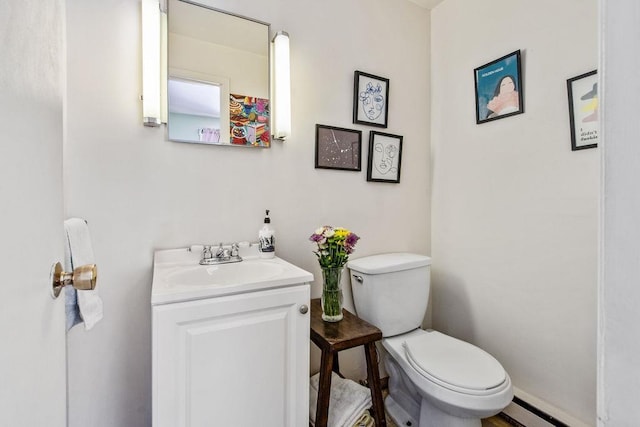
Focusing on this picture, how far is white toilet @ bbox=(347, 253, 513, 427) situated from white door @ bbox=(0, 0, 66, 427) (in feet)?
3.98

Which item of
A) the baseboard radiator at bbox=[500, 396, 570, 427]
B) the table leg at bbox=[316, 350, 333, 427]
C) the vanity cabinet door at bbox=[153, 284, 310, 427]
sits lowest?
the baseboard radiator at bbox=[500, 396, 570, 427]

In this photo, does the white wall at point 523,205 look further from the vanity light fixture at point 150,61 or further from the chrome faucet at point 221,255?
the vanity light fixture at point 150,61

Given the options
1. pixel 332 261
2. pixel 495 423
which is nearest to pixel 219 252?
pixel 332 261

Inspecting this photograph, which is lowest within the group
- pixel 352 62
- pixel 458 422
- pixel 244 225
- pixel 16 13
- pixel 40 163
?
pixel 458 422

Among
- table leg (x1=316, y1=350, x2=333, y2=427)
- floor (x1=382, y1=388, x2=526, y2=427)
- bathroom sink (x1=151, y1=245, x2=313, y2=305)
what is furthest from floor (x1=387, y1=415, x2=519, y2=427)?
bathroom sink (x1=151, y1=245, x2=313, y2=305)

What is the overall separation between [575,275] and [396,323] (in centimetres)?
83

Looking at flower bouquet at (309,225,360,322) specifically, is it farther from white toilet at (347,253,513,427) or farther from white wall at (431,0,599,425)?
white wall at (431,0,599,425)

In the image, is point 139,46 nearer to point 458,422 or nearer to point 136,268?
point 136,268

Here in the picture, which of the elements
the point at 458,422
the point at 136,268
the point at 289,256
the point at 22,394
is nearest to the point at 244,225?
the point at 289,256

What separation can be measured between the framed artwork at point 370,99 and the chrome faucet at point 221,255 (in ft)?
3.22

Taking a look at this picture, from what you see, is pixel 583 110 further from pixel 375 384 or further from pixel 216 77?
pixel 216 77

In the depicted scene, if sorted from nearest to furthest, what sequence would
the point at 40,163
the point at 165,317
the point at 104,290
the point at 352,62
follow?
1. the point at 40,163
2. the point at 165,317
3. the point at 104,290
4. the point at 352,62

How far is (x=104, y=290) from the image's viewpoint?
3.94ft

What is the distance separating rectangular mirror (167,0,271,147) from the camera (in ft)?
4.31
